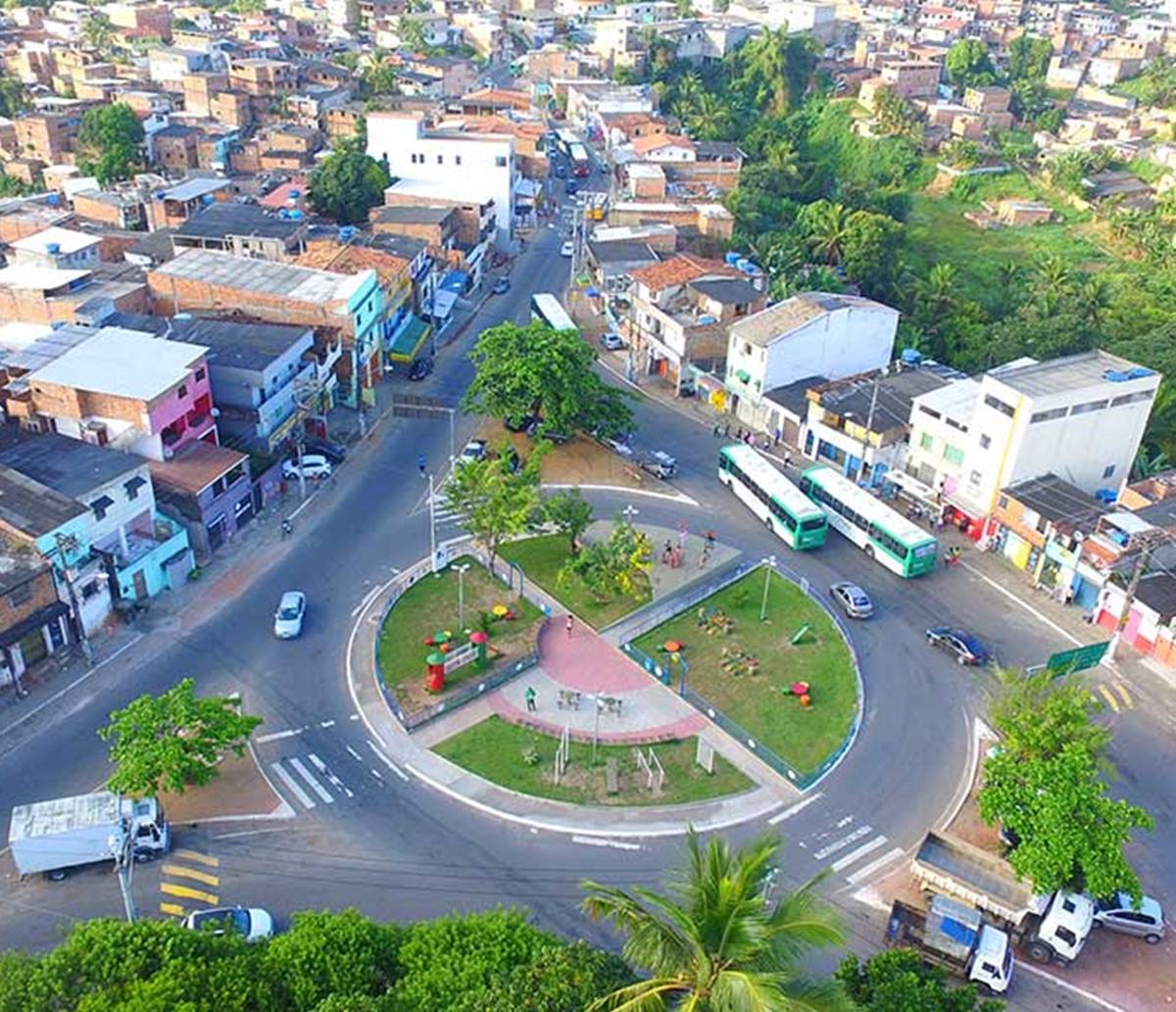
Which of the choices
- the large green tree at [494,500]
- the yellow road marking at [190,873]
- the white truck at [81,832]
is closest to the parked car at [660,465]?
the large green tree at [494,500]

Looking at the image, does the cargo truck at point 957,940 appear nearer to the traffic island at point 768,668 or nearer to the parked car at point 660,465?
the traffic island at point 768,668

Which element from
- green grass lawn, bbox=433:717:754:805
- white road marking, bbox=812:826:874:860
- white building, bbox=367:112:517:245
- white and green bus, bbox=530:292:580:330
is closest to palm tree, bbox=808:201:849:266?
white and green bus, bbox=530:292:580:330

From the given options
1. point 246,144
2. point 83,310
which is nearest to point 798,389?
point 83,310

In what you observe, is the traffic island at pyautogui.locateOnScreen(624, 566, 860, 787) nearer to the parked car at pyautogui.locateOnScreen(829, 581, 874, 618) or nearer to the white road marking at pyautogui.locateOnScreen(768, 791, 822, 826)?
the white road marking at pyautogui.locateOnScreen(768, 791, 822, 826)

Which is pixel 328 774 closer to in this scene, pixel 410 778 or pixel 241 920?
pixel 410 778

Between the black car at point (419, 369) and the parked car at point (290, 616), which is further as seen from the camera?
the black car at point (419, 369)

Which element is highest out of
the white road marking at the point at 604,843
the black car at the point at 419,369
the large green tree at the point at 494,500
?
the large green tree at the point at 494,500

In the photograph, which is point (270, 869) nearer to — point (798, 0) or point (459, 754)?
point (459, 754)

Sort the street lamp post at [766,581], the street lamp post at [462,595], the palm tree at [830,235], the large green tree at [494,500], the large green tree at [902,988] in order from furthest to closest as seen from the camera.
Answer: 1. the palm tree at [830,235]
2. the street lamp post at [766,581]
3. the large green tree at [494,500]
4. the street lamp post at [462,595]
5. the large green tree at [902,988]
